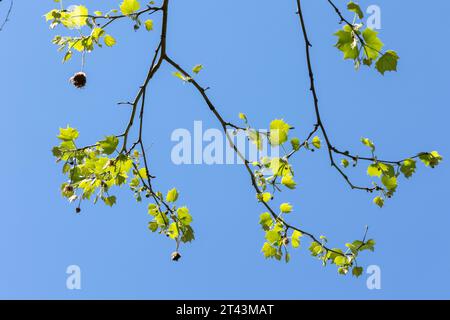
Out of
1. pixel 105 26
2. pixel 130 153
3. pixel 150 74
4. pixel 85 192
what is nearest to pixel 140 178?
pixel 130 153

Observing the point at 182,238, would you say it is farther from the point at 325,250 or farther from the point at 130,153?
the point at 325,250

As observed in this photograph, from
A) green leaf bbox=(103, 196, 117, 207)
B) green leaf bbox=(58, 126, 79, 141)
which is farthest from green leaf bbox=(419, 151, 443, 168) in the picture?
green leaf bbox=(58, 126, 79, 141)

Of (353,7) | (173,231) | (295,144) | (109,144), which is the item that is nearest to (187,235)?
(173,231)

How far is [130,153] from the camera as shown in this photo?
123 inches

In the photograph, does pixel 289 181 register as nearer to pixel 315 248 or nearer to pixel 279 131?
pixel 279 131

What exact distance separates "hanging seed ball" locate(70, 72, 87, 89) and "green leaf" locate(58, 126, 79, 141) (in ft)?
1.38

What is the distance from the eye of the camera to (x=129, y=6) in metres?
2.72

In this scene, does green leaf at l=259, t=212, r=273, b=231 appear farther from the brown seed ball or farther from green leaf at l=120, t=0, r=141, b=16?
green leaf at l=120, t=0, r=141, b=16

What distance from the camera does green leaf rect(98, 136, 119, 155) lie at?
2.74 metres

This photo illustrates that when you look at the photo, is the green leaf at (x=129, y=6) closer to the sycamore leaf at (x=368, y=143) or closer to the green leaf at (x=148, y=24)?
the green leaf at (x=148, y=24)

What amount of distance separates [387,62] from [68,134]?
1.62 m

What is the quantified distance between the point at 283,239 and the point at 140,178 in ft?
3.02

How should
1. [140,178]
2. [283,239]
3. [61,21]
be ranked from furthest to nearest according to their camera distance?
[140,178], [283,239], [61,21]

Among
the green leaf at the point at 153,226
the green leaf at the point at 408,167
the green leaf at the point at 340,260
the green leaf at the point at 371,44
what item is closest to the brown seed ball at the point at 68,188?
the green leaf at the point at 153,226
